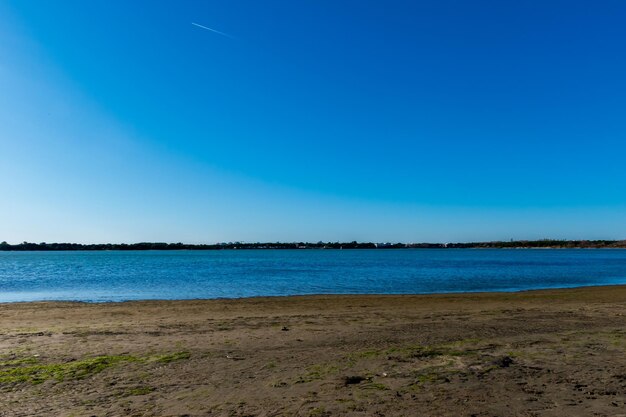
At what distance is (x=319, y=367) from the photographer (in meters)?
8.36

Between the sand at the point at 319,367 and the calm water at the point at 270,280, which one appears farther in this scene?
the calm water at the point at 270,280

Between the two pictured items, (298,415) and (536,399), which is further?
(536,399)

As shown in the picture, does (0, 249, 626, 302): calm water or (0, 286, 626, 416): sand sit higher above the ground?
(0, 286, 626, 416): sand

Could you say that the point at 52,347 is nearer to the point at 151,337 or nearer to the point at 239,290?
the point at 151,337

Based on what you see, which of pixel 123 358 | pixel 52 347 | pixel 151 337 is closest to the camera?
A: pixel 123 358

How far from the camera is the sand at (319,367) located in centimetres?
634

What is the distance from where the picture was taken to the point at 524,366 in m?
8.30

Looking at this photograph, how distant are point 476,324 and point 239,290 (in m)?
22.2

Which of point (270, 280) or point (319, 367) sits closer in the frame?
point (319, 367)

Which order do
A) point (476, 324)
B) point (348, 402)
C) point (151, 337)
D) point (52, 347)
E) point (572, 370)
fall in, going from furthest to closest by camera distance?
point (476, 324) < point (151, 337) < point (52, 347) < point (572, 370) < point (348, 402)

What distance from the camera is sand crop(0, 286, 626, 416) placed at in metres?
6.34

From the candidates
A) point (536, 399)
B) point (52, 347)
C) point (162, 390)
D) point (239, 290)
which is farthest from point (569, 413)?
point (239, 290)

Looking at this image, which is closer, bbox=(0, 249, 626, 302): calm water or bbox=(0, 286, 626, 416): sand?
bbox=(0, 286, 626, 416): sand

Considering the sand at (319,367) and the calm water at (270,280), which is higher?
the sand at (319,367)
